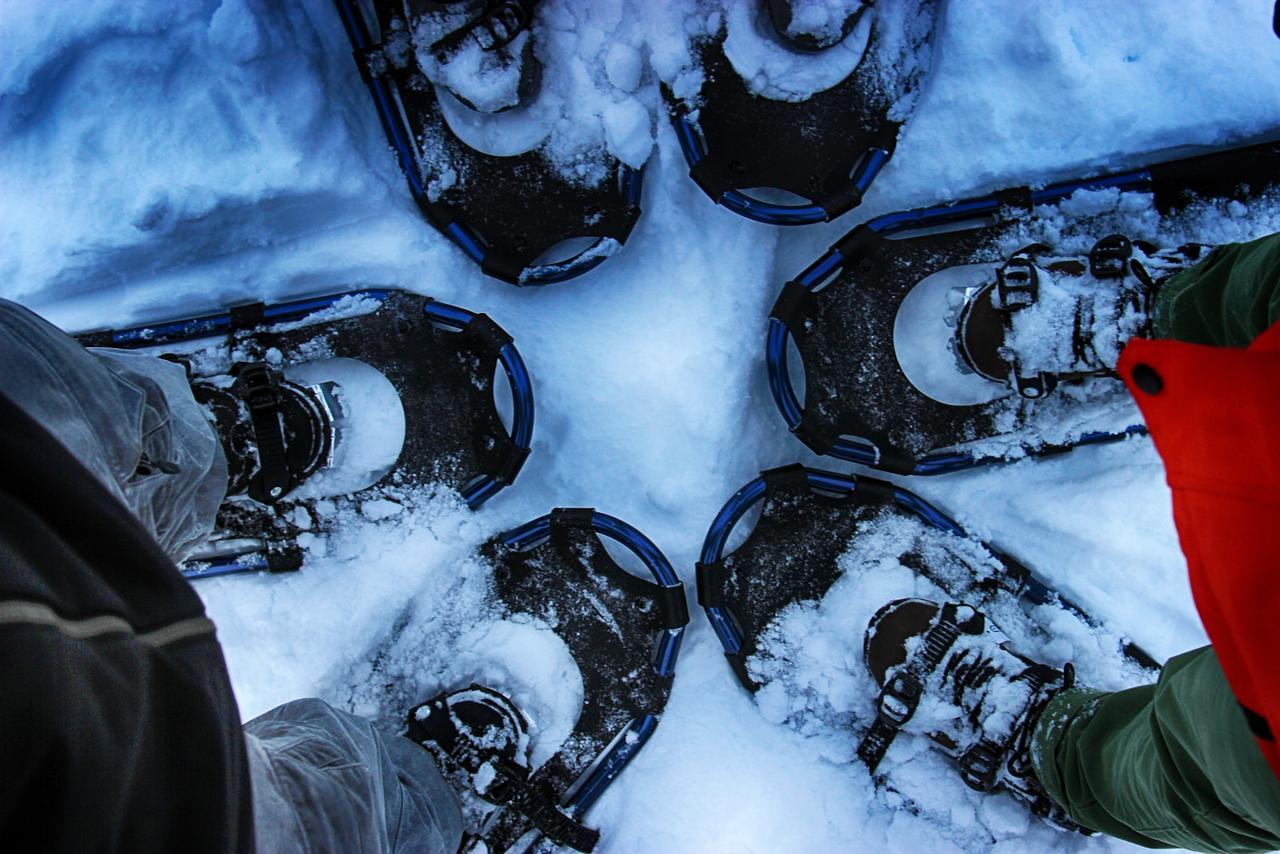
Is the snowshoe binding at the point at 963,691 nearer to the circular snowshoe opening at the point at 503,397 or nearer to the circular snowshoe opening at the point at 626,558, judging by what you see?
the circular snowshoe opening at the point at 626,558

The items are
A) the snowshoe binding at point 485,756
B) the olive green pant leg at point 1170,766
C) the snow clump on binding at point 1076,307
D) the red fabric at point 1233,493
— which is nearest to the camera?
the red fabric at point 1233,493

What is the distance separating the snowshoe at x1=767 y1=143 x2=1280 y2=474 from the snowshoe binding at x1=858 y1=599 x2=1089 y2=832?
0.87 ft

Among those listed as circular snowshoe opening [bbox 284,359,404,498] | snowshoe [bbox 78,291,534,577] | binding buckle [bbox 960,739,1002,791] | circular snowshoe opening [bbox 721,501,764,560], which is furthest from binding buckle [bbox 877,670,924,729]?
circular snowshoe opening [bbox 284,359,404,498]

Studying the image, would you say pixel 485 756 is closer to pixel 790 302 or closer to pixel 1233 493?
pixel 790 302

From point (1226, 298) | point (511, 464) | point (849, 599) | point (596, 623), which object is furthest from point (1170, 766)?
point (511, 464)

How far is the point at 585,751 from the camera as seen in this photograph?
57.0 inches

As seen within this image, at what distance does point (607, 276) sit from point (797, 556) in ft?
1.97

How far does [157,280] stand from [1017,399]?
1.50m

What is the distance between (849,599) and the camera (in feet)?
4.77

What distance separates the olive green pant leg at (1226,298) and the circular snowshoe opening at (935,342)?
38 centimetres

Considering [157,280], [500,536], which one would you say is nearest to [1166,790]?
[500,536]

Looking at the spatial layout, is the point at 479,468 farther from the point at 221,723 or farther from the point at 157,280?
the point at 221,723

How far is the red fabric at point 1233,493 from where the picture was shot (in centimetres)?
58

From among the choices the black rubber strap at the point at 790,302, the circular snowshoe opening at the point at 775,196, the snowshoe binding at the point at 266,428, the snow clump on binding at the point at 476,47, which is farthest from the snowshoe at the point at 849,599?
the snow clump on binding at the point at 476,47
